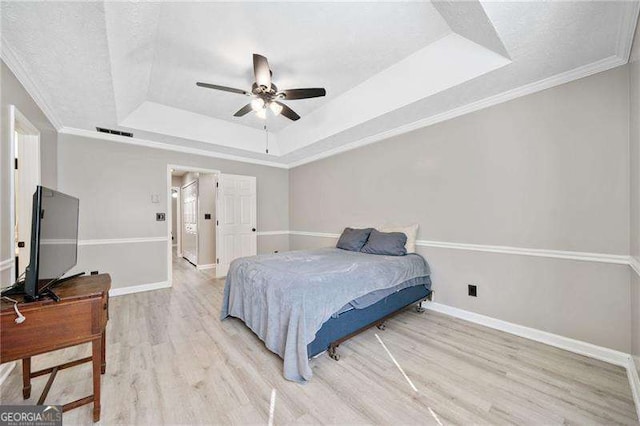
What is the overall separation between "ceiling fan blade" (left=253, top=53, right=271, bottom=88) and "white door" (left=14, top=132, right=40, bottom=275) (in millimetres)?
2494

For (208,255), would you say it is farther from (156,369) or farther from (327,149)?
(156,369)

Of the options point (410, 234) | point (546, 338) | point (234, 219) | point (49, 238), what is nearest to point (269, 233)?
point (234, 219)

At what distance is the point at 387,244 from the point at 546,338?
168cm

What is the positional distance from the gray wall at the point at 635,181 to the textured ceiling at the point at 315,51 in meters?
0.23

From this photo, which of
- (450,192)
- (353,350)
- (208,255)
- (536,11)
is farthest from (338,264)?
(208,255)

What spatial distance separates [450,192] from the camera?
2.96 meters

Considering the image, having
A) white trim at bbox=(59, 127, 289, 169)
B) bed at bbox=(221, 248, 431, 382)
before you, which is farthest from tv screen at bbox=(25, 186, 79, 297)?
white trim at bbox=(59, 127, 289, 169)

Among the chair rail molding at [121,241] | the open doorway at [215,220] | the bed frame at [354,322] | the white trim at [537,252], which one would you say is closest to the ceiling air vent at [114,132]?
the open doorway at [215,220]

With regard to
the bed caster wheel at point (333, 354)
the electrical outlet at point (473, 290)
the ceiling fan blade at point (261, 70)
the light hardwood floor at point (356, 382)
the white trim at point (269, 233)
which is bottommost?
the light hardwood floor at point (356, 382)

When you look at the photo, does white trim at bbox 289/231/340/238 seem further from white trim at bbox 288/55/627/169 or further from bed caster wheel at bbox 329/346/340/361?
bed caster wheel at bbox 329/346/340/361

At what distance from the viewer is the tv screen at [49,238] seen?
1229mm

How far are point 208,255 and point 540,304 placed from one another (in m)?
5.75

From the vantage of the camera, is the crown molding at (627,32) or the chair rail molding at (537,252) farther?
the chair rail molding at (537,252)

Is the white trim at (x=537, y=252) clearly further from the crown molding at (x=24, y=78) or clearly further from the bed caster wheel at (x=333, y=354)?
the crown molding at (x=24, y=78)
